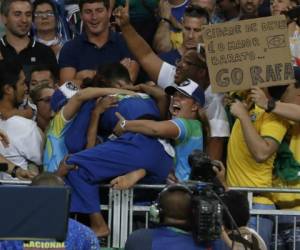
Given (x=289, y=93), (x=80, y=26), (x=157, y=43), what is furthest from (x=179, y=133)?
(x=80, y=26)

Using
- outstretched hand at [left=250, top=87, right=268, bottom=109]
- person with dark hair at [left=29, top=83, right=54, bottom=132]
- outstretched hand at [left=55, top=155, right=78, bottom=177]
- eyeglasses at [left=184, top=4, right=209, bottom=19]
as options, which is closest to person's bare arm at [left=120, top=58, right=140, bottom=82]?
eyeglasses at [left=184, top=4, right=209, bottom=19]

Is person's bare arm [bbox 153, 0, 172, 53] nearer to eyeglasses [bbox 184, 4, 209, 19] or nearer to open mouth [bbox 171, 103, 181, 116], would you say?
eyeglasses [bbox 184, 4, 209, 19]

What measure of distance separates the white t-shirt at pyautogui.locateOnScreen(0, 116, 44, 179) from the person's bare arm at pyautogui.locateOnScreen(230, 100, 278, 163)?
168 cm

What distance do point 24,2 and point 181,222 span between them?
526 centimetres

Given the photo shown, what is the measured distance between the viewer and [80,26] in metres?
12.9

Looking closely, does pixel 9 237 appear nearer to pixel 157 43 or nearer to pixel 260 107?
pixel 260 107

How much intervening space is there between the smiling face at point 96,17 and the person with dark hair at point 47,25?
31.0 inches

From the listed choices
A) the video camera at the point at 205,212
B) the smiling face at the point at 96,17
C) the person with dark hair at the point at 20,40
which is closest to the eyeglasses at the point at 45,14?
the person with dark hair at the point at 20,40

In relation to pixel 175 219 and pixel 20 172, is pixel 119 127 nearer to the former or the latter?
pixel 20 172

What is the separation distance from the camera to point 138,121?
390 inches

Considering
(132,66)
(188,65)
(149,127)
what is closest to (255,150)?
(149,127)

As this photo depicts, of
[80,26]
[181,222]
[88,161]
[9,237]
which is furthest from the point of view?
[80,26]

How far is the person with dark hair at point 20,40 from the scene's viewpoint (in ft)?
40.0

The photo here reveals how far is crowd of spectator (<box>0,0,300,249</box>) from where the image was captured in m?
9.94
